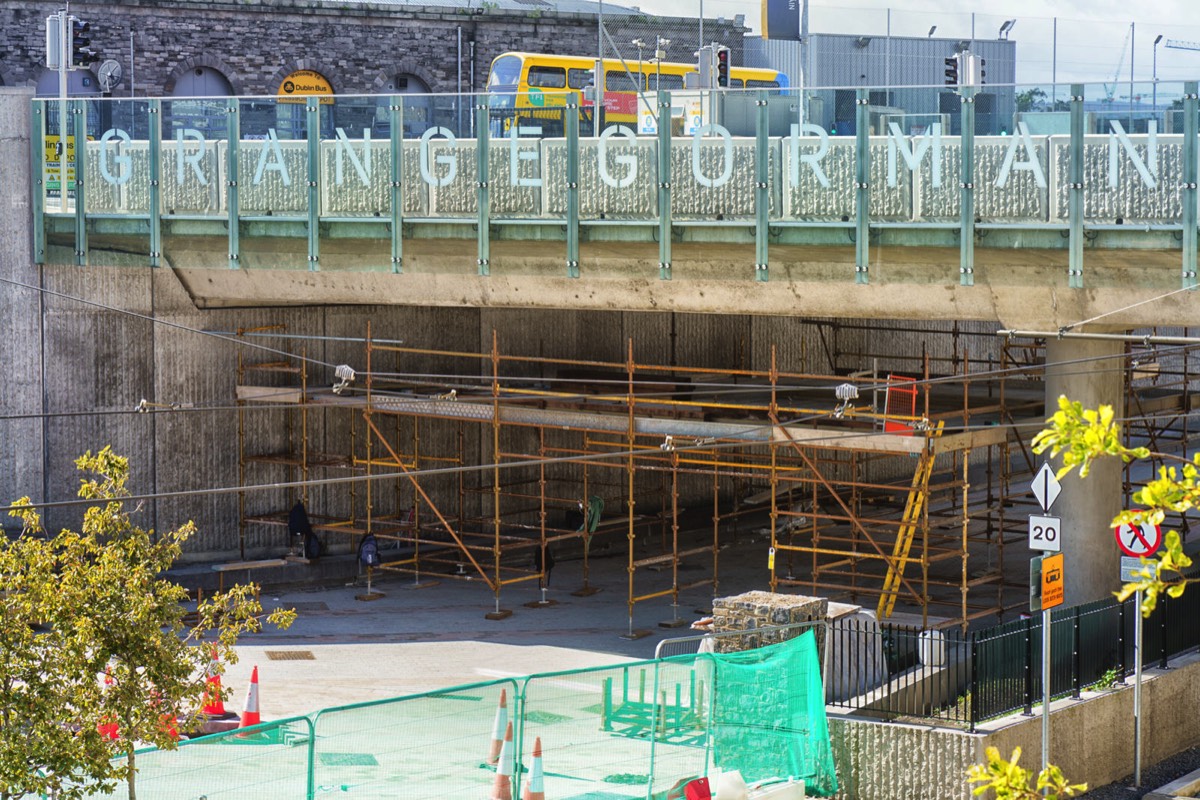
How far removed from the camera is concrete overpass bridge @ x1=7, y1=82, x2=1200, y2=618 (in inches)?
742

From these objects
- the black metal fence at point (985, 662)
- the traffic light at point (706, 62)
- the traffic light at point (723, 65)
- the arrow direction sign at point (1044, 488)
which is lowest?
the black metal fence at point (985, 662)

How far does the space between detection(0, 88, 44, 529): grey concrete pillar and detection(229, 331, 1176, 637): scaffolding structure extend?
347 centimetres

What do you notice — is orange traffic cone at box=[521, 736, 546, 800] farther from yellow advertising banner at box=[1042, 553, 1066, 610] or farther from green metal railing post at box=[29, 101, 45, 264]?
green metal railing post at box=[29, 101, 45, 264]

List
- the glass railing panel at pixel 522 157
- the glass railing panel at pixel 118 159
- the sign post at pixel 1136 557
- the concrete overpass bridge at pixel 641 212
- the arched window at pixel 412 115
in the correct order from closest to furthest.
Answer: the sign post at pixel 1136 557, the concrete overpass bridge at pixel 641 212, the glass railing panel at pixel 522 157, the arched window at pixel 412 115, the glass railing panel at pixel 118 159

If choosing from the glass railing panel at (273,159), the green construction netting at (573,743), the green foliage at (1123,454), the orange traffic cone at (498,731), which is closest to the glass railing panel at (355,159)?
the glass railing panel at (273,159)

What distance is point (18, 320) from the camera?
25.9 m

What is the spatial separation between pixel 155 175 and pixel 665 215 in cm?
831

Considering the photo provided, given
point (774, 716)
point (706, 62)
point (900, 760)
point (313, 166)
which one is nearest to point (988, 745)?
point (900, 760)

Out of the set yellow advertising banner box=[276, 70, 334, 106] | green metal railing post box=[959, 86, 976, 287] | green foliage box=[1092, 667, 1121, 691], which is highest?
yellow advertising banner box=[276, 70, 334, 106]

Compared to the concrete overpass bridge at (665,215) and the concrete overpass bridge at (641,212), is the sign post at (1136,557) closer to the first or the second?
the concrete overpass bridge at (665,215)

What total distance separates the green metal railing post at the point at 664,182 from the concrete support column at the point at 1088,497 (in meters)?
4.98

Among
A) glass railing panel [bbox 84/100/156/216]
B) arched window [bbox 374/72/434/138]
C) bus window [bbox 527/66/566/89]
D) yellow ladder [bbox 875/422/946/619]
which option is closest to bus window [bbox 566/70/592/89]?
bus window [bbox 527/66/566/89]

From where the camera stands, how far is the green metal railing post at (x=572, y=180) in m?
21.7

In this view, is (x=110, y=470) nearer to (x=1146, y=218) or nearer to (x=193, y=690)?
(x=193, y=690)
